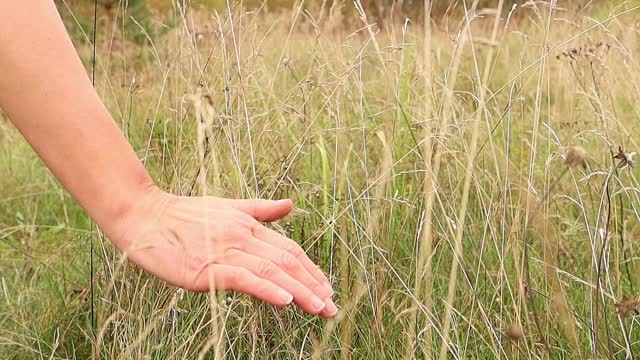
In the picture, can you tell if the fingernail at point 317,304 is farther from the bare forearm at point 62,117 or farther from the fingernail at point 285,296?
the bare forearm at point 62,117

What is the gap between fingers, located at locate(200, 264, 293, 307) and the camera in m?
1.09

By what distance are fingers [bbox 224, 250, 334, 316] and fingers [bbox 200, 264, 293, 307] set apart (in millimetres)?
14

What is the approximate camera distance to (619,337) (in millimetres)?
1486

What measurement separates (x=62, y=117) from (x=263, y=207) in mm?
349

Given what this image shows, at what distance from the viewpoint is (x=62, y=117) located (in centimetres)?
125

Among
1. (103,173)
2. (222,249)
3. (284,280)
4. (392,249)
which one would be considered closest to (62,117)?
(103,173)

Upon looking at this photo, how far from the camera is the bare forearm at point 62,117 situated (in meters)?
1.25

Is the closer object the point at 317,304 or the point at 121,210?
the point at 317,304

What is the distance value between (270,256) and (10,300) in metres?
1.01

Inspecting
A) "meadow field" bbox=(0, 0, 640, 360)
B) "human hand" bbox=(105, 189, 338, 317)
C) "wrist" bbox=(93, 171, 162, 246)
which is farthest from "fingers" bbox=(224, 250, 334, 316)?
"wrist" bbox=(93, 171, 162, 246)

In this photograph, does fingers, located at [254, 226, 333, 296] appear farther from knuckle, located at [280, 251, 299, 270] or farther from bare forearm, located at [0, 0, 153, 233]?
bare forearm, located at [0, 0, 153, 233]

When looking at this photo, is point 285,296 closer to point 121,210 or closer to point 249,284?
point 249,284

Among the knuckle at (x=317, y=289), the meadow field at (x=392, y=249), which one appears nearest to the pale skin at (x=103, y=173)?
the knuckle at (x=317, y=289)

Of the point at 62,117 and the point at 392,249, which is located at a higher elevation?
the point at 62,117
